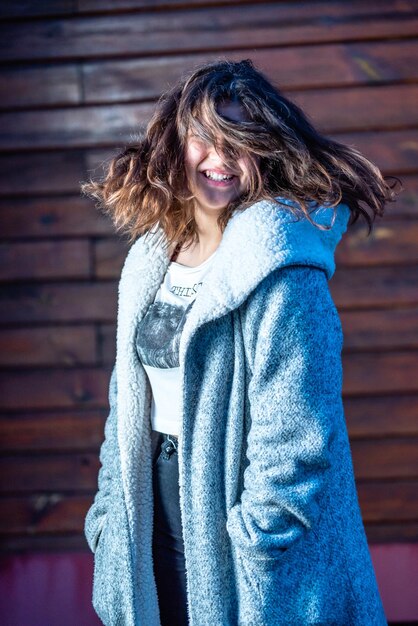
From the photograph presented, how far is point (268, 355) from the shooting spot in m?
1.19

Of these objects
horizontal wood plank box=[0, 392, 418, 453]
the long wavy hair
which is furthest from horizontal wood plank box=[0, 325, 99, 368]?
the long wavy hair

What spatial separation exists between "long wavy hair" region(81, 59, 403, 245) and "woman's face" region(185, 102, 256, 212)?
0.01 meters

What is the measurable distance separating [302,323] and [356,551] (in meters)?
0.46

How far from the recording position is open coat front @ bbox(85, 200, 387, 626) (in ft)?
3.92

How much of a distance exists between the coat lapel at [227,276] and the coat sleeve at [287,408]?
3 centimetres

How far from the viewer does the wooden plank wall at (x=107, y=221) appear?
2.63 m

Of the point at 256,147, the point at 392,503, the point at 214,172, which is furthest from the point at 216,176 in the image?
the point at 392,503

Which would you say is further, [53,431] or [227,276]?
[53,431]

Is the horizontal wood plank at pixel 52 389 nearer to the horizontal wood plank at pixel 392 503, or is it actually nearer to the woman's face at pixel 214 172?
the horizontal wood plank at pixel 392 503

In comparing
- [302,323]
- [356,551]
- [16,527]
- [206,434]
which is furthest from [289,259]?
[16,527]

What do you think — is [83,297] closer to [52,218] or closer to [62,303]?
[62,303]

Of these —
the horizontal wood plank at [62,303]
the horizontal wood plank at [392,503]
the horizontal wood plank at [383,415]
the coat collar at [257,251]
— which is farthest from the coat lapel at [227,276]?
the horizontal wood plank at [392,503]

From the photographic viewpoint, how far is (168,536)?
4.83 ft

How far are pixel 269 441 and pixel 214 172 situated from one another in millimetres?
539
